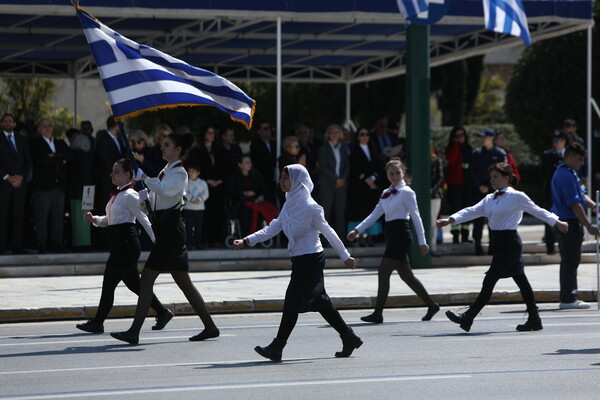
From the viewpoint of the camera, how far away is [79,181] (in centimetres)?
1880

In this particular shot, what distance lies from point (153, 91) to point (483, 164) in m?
9.29

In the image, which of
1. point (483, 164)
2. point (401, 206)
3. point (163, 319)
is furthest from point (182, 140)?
point (483, 164)

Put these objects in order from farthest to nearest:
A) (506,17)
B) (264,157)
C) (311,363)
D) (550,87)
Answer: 1. (550,87)
2. (264,157)
3. (506,17)
4. (311,363)

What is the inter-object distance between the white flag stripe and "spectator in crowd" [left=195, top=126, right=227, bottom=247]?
6.43 m

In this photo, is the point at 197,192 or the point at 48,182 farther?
the point at 197,192

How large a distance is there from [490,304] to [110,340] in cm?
574

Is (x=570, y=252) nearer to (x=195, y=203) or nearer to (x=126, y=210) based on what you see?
(x=126, y=210)

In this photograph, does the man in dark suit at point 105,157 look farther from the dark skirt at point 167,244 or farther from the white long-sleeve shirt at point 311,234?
the white long-sleeve shirt at point 311,234

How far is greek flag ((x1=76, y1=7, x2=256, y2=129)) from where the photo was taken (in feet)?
40.2

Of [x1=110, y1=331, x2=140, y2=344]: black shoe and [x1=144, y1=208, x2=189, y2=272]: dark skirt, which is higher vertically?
[x1=144, y1=208, x2=189, y2=272]: dark skirt

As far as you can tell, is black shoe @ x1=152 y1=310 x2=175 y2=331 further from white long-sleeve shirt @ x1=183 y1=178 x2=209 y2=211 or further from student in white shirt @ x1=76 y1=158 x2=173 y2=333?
white long-sleeve shirt @ x1=183 y1=178 x2=209 y2=211

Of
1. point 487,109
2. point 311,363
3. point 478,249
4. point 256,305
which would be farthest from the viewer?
point 487,109

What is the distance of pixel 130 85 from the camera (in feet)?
40.5

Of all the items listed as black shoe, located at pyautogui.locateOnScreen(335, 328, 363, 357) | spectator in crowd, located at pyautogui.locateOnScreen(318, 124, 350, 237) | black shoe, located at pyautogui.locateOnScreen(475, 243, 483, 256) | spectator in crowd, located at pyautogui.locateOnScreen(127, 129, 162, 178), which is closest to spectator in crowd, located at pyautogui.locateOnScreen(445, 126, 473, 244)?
black shoe, located at pyautogui.locateOnScreen(475, 243, 483, 256)
